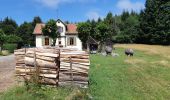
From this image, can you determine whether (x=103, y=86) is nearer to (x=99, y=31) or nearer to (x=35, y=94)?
(x=35, y=94)

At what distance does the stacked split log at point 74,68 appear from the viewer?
17609 millimetres

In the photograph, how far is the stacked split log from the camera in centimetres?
1761

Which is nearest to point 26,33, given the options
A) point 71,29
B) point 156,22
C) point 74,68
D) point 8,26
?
point 8,26

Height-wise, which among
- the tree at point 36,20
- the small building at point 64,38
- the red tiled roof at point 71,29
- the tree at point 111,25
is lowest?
the small building at point 64,38

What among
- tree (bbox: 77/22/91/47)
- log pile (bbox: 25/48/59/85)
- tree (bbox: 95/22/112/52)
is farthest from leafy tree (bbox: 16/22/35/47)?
log pile (bbox: 25/48/59/85)

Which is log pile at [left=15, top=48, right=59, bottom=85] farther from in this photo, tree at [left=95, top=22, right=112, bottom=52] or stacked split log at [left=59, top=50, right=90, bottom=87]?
tree at [left=95, top=22, right=112, bottom=52]

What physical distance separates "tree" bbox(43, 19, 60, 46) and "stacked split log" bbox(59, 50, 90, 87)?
6421 centimetres

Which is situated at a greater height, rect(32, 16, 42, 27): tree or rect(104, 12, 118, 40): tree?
rect(32, 16, 42, 27): tree

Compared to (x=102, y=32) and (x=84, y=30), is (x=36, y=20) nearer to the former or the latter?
(x=102, y=32)

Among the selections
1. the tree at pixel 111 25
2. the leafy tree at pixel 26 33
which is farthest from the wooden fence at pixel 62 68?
the leafy tree at pixel 26 33

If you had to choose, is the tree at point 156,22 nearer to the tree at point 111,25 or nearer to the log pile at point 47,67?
the tree at point 111,25

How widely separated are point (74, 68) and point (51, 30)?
215 feet

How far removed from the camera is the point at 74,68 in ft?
57.8

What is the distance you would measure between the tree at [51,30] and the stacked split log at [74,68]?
211 ft
